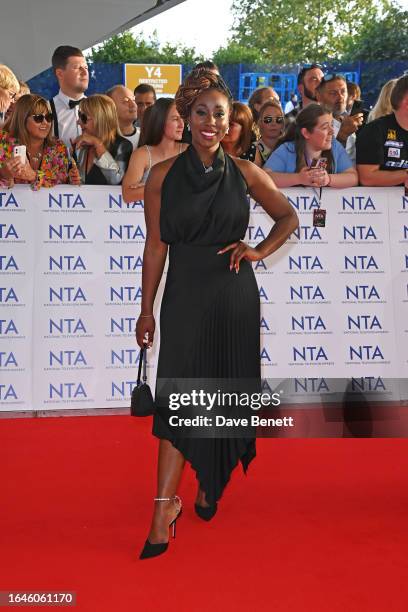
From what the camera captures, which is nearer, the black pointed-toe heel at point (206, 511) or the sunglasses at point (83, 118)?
the black pointed-toe heel at point (206, 511)

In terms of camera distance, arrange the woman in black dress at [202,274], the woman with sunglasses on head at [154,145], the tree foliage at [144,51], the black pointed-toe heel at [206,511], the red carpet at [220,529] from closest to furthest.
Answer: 1. the red carpet at [220,529]
2. the woman in black dress at [202,274]
3. the black pointed-toe heel at [206,511]
4. the woman with sunglasses on head at [154,145]
5. the tree foliage at [144,51]

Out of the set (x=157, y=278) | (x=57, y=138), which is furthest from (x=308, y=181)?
(x=157, y=278)

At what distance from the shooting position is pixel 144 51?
1517 inches

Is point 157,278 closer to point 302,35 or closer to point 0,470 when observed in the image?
point 0,470

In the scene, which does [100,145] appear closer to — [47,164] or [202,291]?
[47,164]

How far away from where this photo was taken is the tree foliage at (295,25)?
40031mm

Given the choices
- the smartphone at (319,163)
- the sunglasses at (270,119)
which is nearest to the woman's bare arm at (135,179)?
the smartphone at (319,163)

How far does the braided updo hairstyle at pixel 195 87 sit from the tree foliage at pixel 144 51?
3543 centimetres

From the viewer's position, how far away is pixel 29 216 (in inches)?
247

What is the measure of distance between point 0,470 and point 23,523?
0.96m

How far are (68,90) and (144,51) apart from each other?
32.6 meters

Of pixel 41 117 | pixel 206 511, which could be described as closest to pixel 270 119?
pixel 41 117

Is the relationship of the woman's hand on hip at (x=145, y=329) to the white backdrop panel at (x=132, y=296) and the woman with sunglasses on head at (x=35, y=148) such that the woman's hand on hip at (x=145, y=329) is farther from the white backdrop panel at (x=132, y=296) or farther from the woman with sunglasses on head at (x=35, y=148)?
the woman with sunglasses on head at (x=35, y=148)

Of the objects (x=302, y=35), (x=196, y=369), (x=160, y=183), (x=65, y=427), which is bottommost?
(x=65, y=427)
